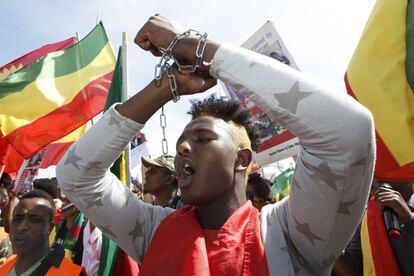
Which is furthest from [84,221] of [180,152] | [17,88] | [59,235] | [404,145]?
[404,145]

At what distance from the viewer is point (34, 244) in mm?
3059

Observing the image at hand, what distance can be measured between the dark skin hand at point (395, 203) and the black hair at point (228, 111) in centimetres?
95

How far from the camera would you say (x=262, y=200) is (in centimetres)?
417

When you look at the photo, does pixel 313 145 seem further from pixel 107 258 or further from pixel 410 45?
pixel 107 258

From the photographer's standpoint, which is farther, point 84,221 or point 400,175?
point 84,221

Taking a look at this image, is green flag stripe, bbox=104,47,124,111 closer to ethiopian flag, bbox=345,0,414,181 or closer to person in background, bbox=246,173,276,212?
person in background, bbox=246,173,276,212

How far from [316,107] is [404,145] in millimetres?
1101

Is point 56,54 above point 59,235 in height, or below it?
above

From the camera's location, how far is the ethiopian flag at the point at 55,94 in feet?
17.0

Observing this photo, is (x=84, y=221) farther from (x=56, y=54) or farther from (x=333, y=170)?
(x=333, y=170)

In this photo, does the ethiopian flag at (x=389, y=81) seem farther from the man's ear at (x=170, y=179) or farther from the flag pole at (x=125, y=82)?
the man's ear at (x=170, y=179)

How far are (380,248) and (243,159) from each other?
1.39 metres

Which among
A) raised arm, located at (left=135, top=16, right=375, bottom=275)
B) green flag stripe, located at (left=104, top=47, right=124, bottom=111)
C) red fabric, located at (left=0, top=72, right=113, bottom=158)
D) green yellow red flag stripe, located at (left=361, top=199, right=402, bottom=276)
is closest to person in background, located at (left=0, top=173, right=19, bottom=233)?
red fabric, located at (left=0, top=72, right=113, bottom=158)

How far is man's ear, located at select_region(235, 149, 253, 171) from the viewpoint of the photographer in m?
1.82
